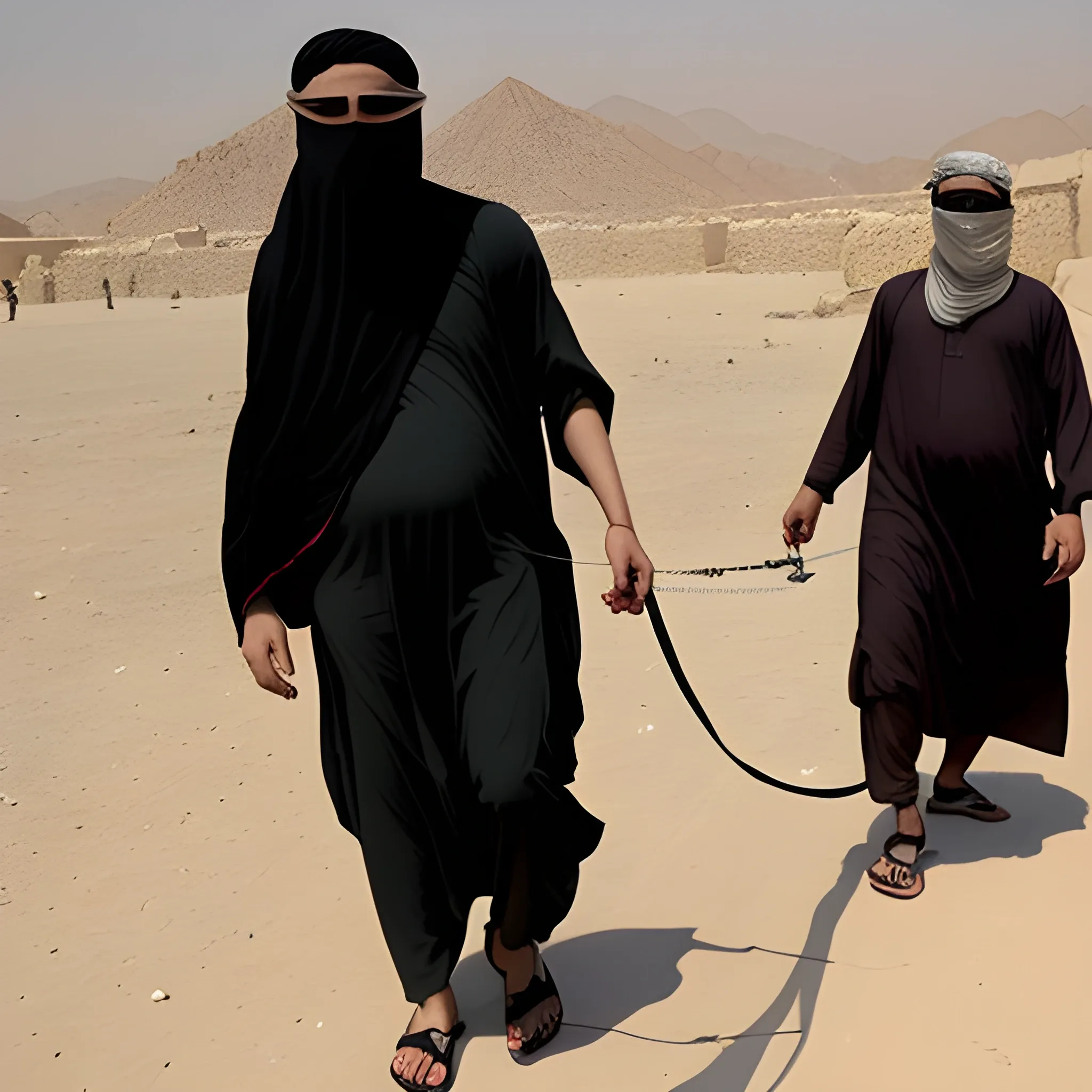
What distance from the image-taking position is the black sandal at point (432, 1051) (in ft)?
7.97

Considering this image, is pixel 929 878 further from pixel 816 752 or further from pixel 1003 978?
pixel 816 752

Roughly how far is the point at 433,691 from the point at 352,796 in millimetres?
316

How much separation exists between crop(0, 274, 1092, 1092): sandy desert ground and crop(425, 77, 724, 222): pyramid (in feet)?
280

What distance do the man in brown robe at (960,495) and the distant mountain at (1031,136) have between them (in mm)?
178601

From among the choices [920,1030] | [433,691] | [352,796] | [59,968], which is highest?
[433,691]

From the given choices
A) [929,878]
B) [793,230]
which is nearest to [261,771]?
[929,878]

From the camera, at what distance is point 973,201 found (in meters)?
2.88

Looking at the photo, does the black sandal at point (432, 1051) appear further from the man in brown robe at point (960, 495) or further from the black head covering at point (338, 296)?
the man in brown robe at point (960, 495)

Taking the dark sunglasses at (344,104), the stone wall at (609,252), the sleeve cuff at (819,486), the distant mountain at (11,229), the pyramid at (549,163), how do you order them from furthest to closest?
the pyramid at (549,163), the distant mountain at (11,229), the stone wall at (609,252), the sleeve cuff at (819,486), the dark sunglasses at (344,104)

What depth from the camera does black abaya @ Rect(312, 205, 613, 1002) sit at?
222 cm

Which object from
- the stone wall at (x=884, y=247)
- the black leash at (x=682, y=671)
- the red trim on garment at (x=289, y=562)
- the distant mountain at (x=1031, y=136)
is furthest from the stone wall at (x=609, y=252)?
the distant mountain at (x=1031, y=136)

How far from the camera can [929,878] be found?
3.07 meters

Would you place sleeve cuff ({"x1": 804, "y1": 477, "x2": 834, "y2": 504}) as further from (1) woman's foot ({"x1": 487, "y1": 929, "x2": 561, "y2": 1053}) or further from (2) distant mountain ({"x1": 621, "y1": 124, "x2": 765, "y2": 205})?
(2) distant mountain ({"x1": 621, "y1": 124, "x2": 765, "y2": 205})

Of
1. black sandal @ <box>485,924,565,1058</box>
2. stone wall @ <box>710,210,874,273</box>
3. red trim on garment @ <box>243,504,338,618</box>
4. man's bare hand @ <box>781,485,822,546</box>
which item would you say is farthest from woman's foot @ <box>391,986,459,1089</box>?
stone wall @ <box>710,210,874,273</box>
